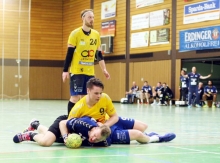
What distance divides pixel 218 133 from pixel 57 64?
101 feet

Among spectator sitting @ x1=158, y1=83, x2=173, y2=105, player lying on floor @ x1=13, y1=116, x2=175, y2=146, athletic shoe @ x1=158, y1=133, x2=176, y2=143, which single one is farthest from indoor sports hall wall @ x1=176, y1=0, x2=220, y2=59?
player lying on floor @ x1=13, y1=116, x2=175, y2=146

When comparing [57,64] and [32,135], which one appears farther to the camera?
[57,64]

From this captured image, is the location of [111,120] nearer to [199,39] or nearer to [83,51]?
[83,51]

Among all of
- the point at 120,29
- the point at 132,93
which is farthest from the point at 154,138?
the point at 120,29

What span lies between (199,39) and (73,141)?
20374 mm

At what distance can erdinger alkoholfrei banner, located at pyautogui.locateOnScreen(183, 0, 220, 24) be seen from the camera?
24781mm

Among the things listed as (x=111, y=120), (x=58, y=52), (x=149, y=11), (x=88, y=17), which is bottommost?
(x=111, y=120)

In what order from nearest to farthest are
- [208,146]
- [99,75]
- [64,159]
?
[64,159] → [208,146] → [99,75]

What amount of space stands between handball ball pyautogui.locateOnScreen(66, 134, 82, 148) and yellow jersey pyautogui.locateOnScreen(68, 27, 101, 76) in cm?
240

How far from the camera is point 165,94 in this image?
90.5 ft

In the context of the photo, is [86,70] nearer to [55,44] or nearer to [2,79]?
[2,79]

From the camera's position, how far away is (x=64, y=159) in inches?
215

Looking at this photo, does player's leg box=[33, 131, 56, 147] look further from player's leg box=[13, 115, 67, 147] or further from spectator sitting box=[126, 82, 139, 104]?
spectator sitting box=[126, 82, 139, 104]

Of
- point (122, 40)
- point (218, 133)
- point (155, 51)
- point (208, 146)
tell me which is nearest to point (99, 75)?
point (122, 40)
